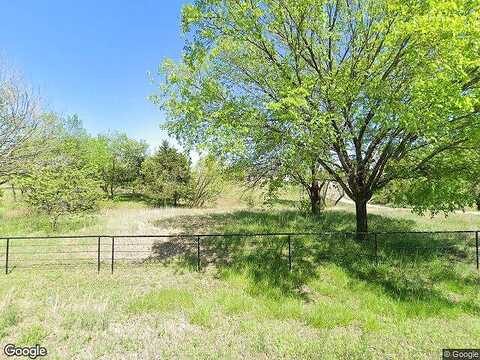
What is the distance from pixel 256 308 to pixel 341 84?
22.3 feet

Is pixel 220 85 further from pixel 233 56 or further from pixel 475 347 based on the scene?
pixel 475 347

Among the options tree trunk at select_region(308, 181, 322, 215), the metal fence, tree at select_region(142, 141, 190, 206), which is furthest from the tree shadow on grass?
tree at select_region(142, 141, 190, 206)

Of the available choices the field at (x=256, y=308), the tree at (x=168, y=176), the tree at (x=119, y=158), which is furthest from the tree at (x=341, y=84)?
the tree at (x=119, y=158)

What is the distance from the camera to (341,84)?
8.56 metres

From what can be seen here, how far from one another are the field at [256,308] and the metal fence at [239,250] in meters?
0.16

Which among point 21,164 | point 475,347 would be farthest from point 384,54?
point 21,164

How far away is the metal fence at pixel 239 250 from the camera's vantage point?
10398mm

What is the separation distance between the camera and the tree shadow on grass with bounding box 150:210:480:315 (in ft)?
27.3

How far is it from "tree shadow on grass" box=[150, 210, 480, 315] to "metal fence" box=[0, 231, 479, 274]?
4cm

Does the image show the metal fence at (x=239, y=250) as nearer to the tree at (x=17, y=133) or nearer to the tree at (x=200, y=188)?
the tree at (x=17, y=133)

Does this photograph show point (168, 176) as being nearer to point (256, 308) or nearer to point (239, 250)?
point (239, 250)

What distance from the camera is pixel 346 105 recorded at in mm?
8602

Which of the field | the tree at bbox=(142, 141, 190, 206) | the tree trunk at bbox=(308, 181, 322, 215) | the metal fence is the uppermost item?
the tree at bbox=(142, 141, 190, 206)

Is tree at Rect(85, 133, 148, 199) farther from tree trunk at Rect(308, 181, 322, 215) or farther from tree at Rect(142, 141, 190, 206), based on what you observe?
tree trunk at Rect(308, 181, 322, 215)
